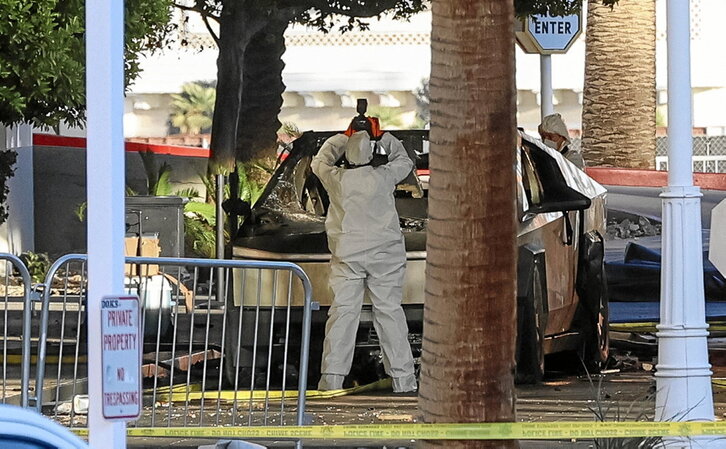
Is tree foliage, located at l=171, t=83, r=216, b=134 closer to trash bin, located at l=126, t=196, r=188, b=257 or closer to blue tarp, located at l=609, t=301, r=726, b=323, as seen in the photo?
blue tarp, located at l=609, t=301, r=726, b=323

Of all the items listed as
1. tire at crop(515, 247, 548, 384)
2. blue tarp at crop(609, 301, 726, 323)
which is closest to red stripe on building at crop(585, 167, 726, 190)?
blue tarp at crop(609, 301, 726, 323)

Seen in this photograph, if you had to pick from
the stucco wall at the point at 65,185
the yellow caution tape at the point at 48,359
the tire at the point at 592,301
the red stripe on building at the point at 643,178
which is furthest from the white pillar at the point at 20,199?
the tire at the point at 592,301

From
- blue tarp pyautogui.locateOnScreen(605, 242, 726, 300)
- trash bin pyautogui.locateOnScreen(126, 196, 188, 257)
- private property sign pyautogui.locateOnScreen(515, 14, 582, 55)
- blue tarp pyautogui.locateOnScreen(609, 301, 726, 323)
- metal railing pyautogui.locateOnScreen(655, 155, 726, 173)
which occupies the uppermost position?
private property sign pyautogui.locateOnScreen(515, 14, 582, 55)

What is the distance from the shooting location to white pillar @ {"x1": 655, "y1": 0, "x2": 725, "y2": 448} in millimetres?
7902

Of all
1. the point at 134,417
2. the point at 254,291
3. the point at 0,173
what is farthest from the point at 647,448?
the point at 0,173

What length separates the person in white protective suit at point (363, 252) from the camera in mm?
10328

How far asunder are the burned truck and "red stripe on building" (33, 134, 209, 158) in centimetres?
508

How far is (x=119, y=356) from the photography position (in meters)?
4.42

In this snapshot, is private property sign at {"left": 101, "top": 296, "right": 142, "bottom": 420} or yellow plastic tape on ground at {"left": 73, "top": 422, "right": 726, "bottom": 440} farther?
yellow plastic tape on ground at {"left": 73, "top": 422, "right": 726, "bottom": 440}

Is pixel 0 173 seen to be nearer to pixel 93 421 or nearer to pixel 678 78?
pixel 678 78

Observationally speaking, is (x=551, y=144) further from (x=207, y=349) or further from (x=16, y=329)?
(x=16, y=329)

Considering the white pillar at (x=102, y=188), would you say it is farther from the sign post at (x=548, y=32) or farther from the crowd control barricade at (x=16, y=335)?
the sign post at (x=548, y=32)

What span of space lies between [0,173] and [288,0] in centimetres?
346

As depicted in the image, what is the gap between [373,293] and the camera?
1047 cm
